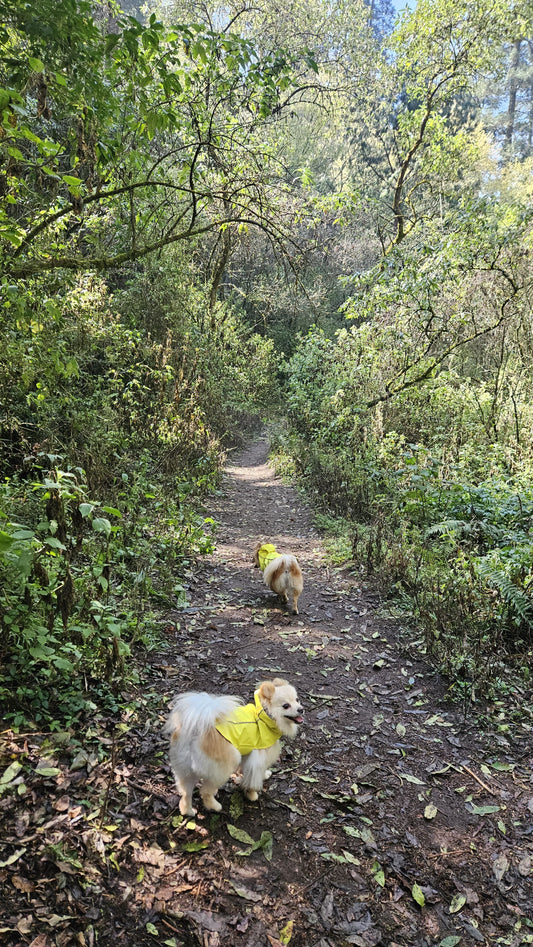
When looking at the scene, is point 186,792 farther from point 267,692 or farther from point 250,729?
point 267,692

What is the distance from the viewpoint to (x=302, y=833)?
275 cm

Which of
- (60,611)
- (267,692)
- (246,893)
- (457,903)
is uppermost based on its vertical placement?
(60,611)

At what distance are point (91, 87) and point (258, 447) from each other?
14.6 m

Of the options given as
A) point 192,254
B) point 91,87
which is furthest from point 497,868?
point 192,254

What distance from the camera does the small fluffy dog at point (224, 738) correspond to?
8.30ft

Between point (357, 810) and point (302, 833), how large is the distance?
15.9 inches

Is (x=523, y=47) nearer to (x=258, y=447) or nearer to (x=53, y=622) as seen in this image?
(x=258, y=447)

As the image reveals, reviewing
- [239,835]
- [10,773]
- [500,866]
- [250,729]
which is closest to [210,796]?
[239,835]

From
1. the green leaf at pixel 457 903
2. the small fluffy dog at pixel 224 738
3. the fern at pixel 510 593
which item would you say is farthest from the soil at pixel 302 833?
the fern at pixel 510 593

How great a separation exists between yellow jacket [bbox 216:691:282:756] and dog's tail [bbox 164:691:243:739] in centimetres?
5

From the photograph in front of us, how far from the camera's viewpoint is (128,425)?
7.70 metres

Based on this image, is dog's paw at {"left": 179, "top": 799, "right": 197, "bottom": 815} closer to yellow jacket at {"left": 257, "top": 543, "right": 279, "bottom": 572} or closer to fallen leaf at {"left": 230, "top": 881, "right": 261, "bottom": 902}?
fallen leaf at {"left": 230, "top": 881, "right": 261, "bottom": 902}

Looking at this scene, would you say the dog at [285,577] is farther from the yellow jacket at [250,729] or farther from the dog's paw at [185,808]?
the dog's paw at [185,808]

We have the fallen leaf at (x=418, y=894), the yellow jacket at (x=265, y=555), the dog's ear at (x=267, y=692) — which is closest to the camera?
the fallen leaf at (x=418, y=894)
